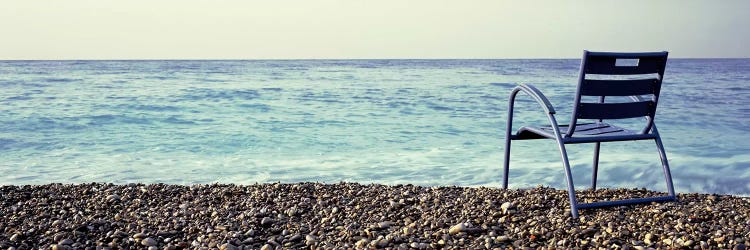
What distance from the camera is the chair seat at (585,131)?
3891mm

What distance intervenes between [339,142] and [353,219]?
6.42 meters

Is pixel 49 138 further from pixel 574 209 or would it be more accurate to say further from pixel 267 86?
pixel 267 86

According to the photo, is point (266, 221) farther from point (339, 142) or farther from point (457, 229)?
point (339, 142)

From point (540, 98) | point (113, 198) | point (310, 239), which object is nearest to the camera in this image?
point (310, 239)

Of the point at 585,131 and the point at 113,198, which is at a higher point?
the point at 585,131

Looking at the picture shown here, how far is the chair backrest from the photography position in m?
3.73

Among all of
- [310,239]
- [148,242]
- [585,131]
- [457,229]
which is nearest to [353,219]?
[310,239]

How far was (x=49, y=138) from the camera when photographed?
11055 mm

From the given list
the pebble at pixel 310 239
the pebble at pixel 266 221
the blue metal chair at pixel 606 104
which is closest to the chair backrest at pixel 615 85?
the blue metal chair at pixel 606 104

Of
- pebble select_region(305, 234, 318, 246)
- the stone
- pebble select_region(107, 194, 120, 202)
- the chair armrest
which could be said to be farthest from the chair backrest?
pebble select_region(107, 194, 120, 202)

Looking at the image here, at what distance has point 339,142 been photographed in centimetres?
1024

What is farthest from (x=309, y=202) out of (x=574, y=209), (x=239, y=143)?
(x=239, y=143)

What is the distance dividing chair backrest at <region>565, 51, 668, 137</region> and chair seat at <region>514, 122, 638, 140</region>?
0.33ft

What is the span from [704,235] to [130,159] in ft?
24.4
